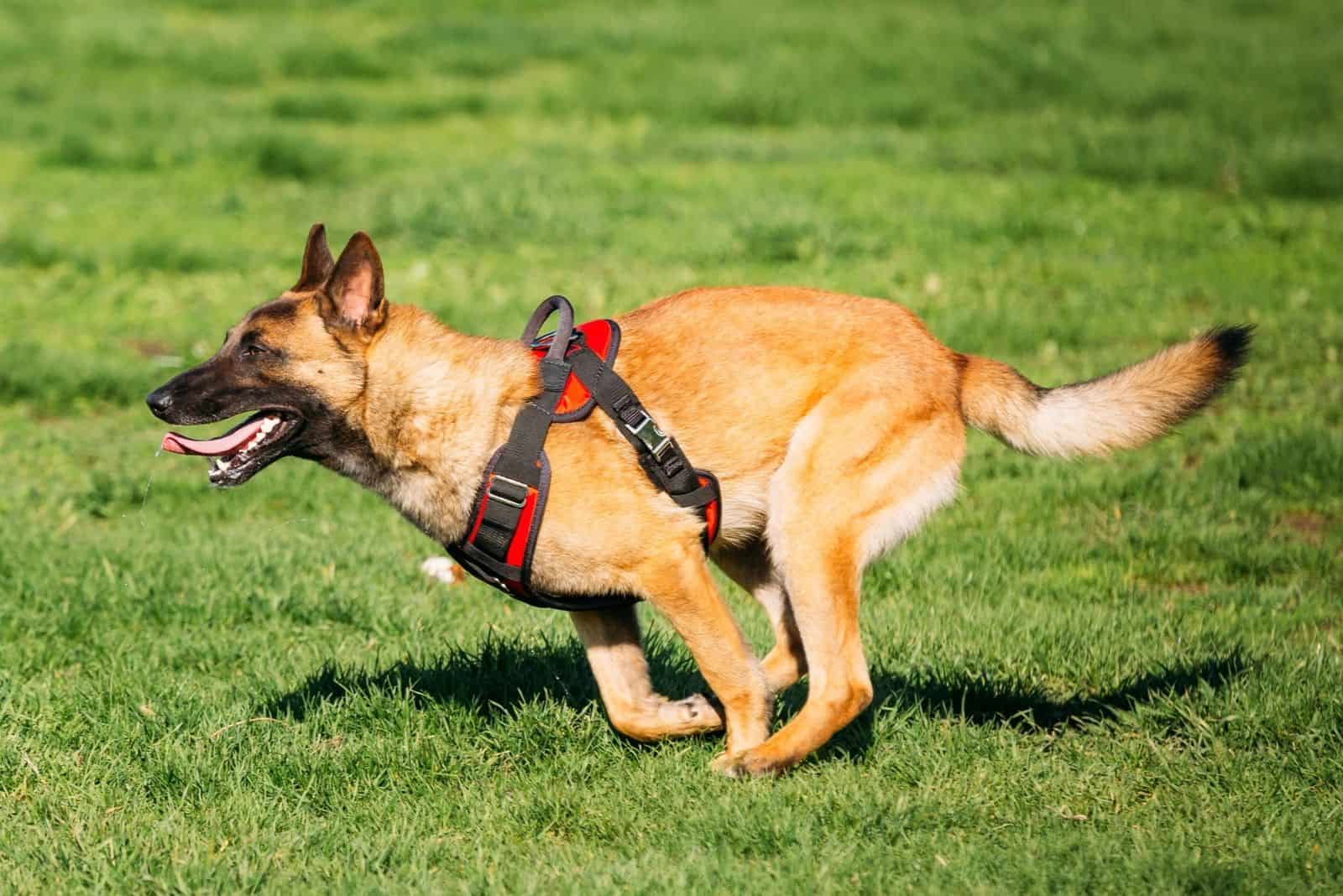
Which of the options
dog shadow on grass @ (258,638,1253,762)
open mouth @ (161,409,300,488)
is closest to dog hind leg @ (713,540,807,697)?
dog shadow on grass @ (258,638,1253,762)

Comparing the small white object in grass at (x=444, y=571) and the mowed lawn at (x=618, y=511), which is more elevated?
the mowed lawn at (x=618, y=511)

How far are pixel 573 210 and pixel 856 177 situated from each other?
279 centimetres

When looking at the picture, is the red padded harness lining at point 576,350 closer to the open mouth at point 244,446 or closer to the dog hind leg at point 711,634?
the dog hind leg at point 711,634

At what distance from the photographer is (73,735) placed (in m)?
4.86

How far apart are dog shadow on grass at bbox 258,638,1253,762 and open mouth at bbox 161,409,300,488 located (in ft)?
2.93

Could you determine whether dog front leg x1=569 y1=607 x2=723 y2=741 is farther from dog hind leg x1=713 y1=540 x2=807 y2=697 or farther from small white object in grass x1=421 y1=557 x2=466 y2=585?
small white object in grass x1=421 y1=557 x2=466 y2=585

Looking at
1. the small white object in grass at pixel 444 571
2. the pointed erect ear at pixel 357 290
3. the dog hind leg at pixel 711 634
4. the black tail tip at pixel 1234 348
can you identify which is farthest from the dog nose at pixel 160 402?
the black tail tip at pixel 1234 348

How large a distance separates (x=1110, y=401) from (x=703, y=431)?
1362 millimetres

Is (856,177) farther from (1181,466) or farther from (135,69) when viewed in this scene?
(135,69)

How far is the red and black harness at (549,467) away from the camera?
4.48 metres

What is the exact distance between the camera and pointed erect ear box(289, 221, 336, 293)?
4.80 m

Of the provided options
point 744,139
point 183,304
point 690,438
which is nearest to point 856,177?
point 744,139

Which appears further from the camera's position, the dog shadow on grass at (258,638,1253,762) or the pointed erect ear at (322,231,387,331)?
the dog shadow on grass at (258,638,1253,762)

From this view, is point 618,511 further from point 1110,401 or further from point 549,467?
point 1110,401
